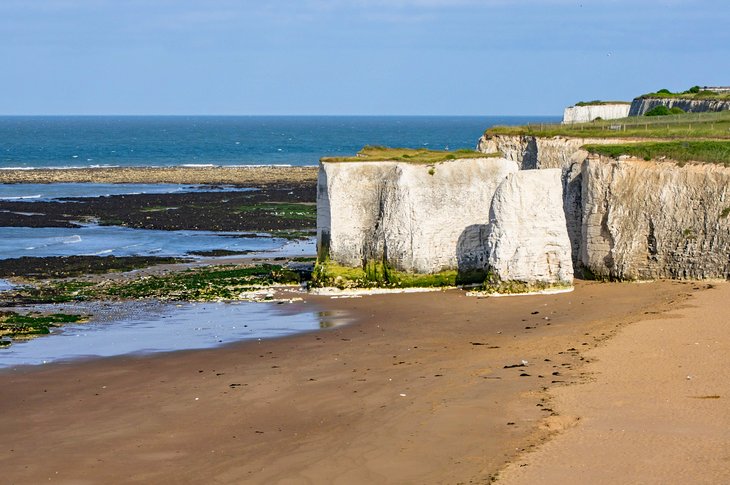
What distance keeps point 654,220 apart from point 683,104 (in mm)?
30088

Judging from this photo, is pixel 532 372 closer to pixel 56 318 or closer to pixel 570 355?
pixel 570 355

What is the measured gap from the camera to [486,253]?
34.6 metres

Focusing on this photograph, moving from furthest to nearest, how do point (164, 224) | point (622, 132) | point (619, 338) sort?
point (164, 224) < point (622, 132) < point (619, 338)

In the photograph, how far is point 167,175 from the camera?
3772 inches

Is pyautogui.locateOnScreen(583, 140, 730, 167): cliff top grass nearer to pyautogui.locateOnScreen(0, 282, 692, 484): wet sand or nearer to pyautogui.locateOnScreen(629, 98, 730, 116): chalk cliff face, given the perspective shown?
pyautogui.locateOnScreen(0, 282, 692, 484): wet sand

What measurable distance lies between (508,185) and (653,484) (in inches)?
667

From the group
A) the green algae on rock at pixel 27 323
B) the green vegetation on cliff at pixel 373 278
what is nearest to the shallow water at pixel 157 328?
the green algae on rock at pixel 27 323

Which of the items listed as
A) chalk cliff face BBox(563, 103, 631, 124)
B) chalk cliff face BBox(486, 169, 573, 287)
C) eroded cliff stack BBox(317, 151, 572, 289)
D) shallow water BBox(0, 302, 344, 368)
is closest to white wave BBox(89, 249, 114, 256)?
shallow water BBox(0, 302, 344, 368)

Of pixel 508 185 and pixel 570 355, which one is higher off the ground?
pixel 508 185

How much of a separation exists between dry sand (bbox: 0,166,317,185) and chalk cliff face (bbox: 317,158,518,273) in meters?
51.9

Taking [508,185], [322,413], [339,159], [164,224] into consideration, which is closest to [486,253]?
[508,185]

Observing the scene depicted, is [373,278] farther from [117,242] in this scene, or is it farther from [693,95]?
[693,95]

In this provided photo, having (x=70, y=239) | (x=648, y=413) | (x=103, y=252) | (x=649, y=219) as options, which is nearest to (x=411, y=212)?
(x=649, y=219)

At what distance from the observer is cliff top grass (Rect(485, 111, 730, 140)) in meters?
38.8
